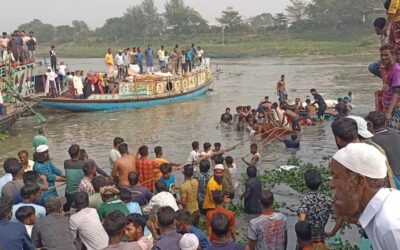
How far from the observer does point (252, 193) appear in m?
8.99

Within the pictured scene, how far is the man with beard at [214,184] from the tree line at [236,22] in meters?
76.4

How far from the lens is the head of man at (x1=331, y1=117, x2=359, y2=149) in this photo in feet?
15.9

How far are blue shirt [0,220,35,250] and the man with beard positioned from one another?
3342 millimetres

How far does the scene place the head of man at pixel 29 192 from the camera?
6145 mm

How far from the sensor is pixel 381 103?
8328mm

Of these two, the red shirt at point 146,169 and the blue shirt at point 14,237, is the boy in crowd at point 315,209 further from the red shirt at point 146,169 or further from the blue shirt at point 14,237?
the red shirt at point 146,169

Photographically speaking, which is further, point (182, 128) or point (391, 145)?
point (182, 128)

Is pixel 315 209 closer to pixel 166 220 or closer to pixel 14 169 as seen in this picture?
pixel 166 220

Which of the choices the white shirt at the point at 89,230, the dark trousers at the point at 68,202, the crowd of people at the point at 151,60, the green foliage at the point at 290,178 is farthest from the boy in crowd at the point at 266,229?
the crowd of people at the point at 151,60

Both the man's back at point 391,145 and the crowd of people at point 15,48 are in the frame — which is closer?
the man's back at point 391,145

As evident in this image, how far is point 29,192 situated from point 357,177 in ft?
15.3

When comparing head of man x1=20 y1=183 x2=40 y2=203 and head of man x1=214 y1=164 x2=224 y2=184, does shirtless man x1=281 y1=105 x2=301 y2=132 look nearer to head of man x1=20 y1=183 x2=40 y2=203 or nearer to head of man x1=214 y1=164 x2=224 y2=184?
head of man x1=214 y1=164 x2=224 y2=184

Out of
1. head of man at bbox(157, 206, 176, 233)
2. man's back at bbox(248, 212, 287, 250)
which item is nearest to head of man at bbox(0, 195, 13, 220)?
→ head of man at bbox(157, 206, 176, 233)

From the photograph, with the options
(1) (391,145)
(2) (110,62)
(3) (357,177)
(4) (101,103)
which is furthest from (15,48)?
(3) (357,177)
